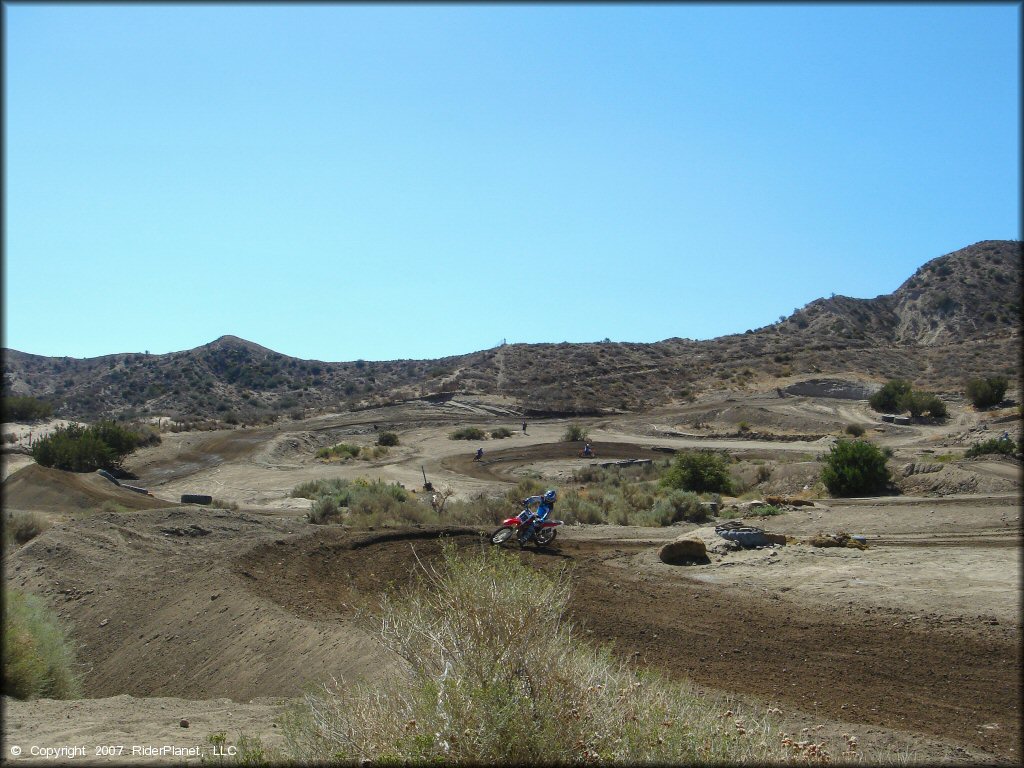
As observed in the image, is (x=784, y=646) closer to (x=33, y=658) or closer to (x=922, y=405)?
(x=33, y=658)

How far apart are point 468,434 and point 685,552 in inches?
1865

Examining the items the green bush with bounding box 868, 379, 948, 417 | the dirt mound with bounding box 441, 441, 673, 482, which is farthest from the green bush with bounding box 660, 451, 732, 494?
the green bush with bounding box 868, 379, 948, 417

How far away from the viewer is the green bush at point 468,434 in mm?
63500

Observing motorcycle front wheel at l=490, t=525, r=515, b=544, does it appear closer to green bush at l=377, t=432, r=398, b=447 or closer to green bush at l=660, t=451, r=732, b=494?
green bush at l=660, t=451, r=732, b=494

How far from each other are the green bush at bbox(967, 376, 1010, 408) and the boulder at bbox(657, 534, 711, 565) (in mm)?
52069

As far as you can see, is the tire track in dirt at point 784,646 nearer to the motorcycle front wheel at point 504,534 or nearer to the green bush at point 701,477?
the motorcycle front wheel at point 504,534

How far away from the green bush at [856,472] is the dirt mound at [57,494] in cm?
2442

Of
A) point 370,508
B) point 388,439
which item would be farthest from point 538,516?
point 388,439

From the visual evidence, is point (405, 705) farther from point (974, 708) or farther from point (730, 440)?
point (730, 440)

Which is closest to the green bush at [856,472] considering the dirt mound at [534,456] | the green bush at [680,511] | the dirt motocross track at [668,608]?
the dirt motocross track at [668,608]

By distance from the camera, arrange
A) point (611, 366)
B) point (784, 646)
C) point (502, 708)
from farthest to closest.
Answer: point (611, 366)
point (784, 646)
point (502, 708)

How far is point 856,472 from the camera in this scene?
27453mm

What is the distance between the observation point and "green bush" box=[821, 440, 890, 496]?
1080 inches

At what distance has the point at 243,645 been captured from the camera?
1205 cm
